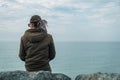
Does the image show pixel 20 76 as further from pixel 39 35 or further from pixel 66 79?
pixel 39 35

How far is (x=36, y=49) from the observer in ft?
27.5

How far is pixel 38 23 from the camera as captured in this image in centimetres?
846

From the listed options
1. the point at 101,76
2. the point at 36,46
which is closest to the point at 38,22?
the point at 36,46

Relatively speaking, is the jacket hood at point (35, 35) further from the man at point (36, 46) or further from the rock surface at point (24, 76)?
the rock surface at point (24, 76)

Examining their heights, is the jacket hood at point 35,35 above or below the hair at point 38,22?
below

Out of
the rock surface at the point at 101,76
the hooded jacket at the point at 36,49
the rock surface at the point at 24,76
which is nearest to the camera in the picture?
the rock surface at the point at 24,76

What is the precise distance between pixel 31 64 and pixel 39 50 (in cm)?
35

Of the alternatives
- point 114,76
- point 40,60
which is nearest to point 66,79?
point 114,76

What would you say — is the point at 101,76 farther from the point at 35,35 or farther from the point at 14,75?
the point at 35,35

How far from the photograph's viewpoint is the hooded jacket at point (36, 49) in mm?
8289

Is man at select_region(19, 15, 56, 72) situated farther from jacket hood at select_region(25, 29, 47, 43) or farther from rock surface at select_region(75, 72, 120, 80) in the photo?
rock surface at select_region(75, 72, 120, 80)

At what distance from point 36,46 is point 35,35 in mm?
248

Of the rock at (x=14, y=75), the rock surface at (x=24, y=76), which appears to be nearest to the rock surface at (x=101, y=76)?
the rock surface at (x=24, y=76)

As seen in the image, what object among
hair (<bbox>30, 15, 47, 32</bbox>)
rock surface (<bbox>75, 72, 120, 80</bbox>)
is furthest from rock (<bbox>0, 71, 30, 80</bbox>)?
hair (<bbox>30, 15, 47, 32</bbox>)
